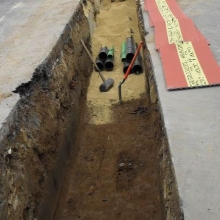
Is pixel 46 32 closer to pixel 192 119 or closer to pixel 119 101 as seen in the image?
pixel 119 101

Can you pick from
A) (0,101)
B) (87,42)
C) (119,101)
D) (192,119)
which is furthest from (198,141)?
(87,42)

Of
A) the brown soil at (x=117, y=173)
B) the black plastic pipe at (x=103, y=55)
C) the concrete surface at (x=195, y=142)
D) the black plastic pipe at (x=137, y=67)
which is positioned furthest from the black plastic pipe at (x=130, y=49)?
the concrete surface at (x=195, y=142)

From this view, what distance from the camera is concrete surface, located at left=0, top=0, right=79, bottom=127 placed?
200 inches

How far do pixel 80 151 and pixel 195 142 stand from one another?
8.12ft

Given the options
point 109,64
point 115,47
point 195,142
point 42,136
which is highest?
point 195,142

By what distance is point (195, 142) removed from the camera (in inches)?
148

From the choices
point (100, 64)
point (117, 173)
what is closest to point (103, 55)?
point (100, 64)

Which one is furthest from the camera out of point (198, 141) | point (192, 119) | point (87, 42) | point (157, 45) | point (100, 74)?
point (87, 42)

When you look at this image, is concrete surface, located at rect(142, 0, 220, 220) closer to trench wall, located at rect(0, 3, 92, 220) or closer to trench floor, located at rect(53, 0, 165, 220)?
trench floor, located at rect(53, 0, 165, 220)

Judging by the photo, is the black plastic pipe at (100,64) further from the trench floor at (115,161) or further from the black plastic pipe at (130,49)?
the black plastic pipe at (130,49)

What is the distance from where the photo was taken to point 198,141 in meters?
3.77

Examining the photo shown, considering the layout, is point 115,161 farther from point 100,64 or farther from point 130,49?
point 130,49

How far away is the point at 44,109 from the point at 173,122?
1837 millimetres

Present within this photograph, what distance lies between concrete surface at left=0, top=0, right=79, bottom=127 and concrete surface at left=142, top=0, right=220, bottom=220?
1833 mm
